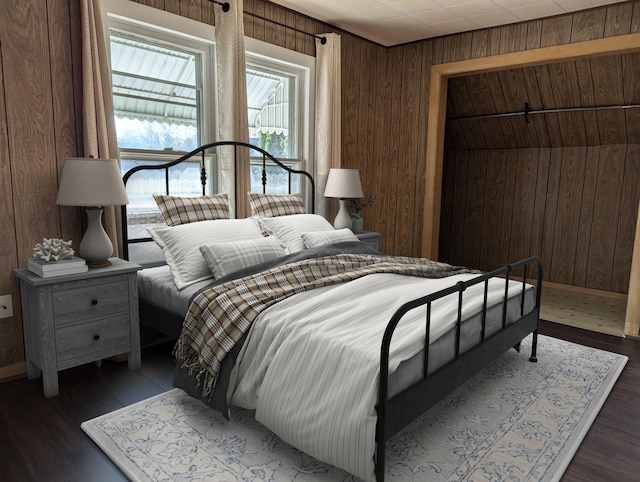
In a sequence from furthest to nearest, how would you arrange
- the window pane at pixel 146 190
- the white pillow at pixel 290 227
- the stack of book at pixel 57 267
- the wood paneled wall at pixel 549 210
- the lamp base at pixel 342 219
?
the wood paneled wall at pixel 549 210
the lamp base at pixel 342 219
the white pillow at pixel 290 227
the window pane at pixel 146 190
the stack of book at pixel 57 267

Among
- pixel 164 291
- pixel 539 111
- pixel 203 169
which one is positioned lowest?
pixel 164 291

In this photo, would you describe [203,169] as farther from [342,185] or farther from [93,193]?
[342,185]

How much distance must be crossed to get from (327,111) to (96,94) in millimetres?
2052

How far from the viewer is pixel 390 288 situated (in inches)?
97.1

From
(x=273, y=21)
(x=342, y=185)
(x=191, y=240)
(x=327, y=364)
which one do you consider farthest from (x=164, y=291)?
(x=273, y=21)

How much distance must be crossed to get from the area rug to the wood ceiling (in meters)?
2.93

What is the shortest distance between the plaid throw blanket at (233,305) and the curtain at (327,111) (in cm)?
171

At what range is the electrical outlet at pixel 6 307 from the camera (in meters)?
2.53

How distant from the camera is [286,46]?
3900 millimetres

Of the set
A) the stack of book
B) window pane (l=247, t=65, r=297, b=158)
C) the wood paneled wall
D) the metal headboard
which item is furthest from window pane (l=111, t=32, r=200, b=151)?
the wood paneled wall

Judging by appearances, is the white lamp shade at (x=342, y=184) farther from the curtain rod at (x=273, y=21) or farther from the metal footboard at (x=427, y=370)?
the metal footboard at (x=427, y=370)

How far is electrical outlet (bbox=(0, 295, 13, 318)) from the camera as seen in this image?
8.30 feet

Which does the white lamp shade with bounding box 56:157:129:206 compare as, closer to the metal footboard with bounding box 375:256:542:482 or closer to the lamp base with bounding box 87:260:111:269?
the lamp base with bounding box 87:260:111:269

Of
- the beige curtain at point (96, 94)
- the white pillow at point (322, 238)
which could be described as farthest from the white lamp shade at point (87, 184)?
the white pillow at point (322, 238)
